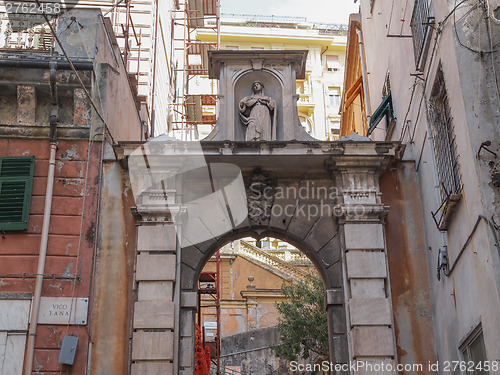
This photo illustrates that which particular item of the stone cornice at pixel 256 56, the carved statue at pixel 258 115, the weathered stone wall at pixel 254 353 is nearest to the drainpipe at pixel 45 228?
the stone cornice at pixel 256 56

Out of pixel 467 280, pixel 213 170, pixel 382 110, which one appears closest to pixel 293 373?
pixel 382 110

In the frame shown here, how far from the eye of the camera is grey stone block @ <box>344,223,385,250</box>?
12.2m

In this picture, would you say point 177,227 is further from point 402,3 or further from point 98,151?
point 402,3

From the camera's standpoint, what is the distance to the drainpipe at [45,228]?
11305 millimetres

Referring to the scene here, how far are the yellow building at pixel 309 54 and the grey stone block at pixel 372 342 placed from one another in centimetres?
3253

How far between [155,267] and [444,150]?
5.12 m

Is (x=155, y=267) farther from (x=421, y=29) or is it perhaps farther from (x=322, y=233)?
(x=421, y=29)

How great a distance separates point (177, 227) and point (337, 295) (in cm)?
300

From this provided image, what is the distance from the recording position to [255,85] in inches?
549

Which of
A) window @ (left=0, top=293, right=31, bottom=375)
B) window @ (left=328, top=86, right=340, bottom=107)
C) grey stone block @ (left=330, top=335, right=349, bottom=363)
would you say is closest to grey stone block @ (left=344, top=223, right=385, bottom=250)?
grey stone block @ (left=330, top=335, right=349, bottom=363)

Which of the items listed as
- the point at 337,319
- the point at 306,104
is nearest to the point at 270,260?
the point at 306,104

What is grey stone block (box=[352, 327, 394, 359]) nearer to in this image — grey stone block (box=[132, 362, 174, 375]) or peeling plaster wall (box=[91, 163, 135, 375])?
grey stone block (box=[132, 362, 174, 375])

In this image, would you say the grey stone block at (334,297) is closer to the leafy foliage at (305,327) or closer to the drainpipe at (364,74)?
the drainpipe at (364,74)

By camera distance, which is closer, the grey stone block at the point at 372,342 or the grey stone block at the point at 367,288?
the grey stone block at the point at 372,342
